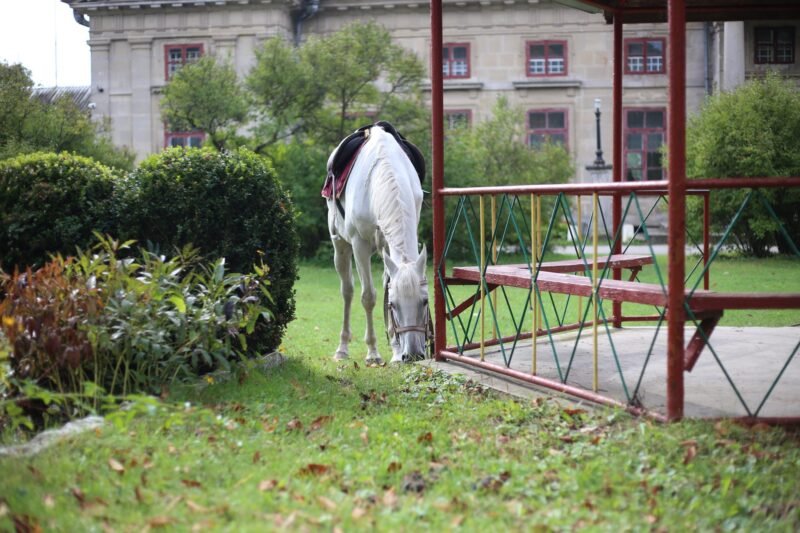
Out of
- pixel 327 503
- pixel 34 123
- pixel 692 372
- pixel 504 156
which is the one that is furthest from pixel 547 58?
pixel 327 503

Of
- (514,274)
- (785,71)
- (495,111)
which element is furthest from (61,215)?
(785,71)

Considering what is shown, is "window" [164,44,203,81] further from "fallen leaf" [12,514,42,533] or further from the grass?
"fallen leaf" [12,514,42,533]

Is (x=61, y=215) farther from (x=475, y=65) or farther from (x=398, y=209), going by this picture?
(x=475, y=65)

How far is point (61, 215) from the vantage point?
23.0ft

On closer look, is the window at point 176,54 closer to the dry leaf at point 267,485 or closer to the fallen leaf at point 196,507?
the dry leaf at point 267,485

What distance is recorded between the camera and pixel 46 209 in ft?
22.9

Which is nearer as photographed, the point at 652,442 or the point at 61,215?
the point at 652,442

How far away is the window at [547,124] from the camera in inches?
1271

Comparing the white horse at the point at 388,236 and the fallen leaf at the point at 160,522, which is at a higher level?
the white horse at the point at 388,236

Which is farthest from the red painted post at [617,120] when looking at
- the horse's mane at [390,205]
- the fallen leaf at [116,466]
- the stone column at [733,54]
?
the stone column at [733,54]

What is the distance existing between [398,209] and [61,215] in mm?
2604

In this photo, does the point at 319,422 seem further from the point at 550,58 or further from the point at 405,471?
the point at 550,58

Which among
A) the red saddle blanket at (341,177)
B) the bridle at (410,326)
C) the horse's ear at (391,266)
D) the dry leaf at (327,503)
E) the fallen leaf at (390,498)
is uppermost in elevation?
the red saddle blanket at (341,177)

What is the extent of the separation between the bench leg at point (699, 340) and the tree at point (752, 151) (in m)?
15.8
